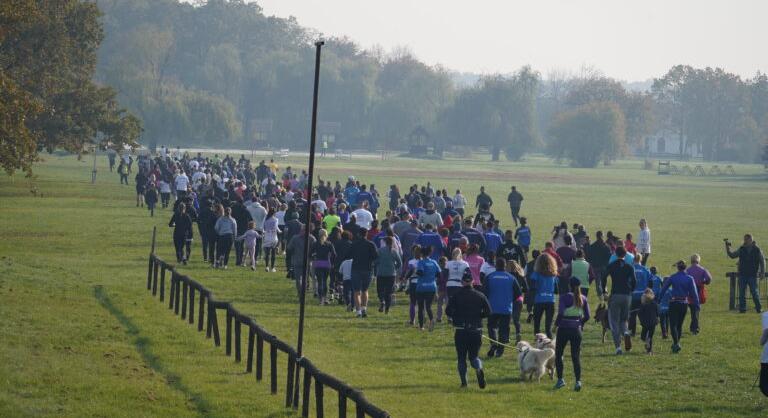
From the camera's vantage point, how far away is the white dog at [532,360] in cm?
1758

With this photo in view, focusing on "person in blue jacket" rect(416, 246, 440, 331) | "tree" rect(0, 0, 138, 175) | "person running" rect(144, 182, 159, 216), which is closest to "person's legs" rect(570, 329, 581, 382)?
"person in blue jacket" rect(416, 246, 440, 331)

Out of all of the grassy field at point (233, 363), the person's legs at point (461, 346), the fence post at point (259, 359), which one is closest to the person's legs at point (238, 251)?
the grassy field at point (233, 363)

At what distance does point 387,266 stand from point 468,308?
6.80m

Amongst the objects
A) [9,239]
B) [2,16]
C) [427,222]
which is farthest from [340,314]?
[2,16]

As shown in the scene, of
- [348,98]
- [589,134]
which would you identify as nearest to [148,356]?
[589,134]

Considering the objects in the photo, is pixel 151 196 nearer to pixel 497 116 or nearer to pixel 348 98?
pixel 497 116

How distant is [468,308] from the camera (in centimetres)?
1659

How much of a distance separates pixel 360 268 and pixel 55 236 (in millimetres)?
18540

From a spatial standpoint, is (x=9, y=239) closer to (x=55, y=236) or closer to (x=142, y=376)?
(x=55, y=236)

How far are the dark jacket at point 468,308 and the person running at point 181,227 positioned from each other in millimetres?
14547

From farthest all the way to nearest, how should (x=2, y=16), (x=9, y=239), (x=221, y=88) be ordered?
(x=221, y=88)
(x=2, y=16)
(x=9, y=239)

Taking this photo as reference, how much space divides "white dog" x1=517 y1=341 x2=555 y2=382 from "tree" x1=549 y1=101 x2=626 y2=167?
116m

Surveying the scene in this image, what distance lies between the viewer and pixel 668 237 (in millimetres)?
46750

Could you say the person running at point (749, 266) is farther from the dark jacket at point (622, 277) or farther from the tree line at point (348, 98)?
the tree line at point (348, 98)
